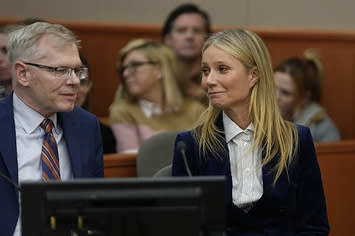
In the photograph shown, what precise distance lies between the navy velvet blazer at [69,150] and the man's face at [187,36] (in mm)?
2222

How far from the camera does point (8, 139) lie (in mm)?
2336

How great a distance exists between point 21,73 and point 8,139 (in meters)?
0.25

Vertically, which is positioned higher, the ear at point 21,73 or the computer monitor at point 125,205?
the ear at point 21,73

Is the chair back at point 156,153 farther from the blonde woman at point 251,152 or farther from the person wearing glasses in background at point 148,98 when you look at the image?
the person wearing glasses in background at point 148,98

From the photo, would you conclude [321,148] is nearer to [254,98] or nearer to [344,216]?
[344,216]

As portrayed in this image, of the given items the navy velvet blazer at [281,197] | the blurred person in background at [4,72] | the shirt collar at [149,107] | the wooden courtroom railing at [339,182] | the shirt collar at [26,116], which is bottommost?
the wooden courtroom railing at [339,182]

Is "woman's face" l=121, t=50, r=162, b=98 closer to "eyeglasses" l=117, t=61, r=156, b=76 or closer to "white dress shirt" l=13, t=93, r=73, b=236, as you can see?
"eyeglasses" l=117, t=61, r=156, b=76

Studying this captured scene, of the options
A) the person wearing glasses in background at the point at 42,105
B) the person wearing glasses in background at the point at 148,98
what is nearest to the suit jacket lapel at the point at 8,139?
the person wearing glasses in background at the point at 42,105

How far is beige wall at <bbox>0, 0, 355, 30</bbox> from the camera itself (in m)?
5.32

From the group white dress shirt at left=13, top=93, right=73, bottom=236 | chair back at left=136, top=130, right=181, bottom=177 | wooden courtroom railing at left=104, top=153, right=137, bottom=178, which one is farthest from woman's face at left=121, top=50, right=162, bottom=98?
white dress shirt at left=13, top=93, right=73, bottom=236

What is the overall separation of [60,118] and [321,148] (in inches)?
59.5

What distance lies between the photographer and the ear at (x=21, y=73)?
7.95 feet

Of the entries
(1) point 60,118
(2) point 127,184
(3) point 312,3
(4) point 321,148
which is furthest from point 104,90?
(2) point 127,184

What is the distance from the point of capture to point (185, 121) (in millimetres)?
4211
